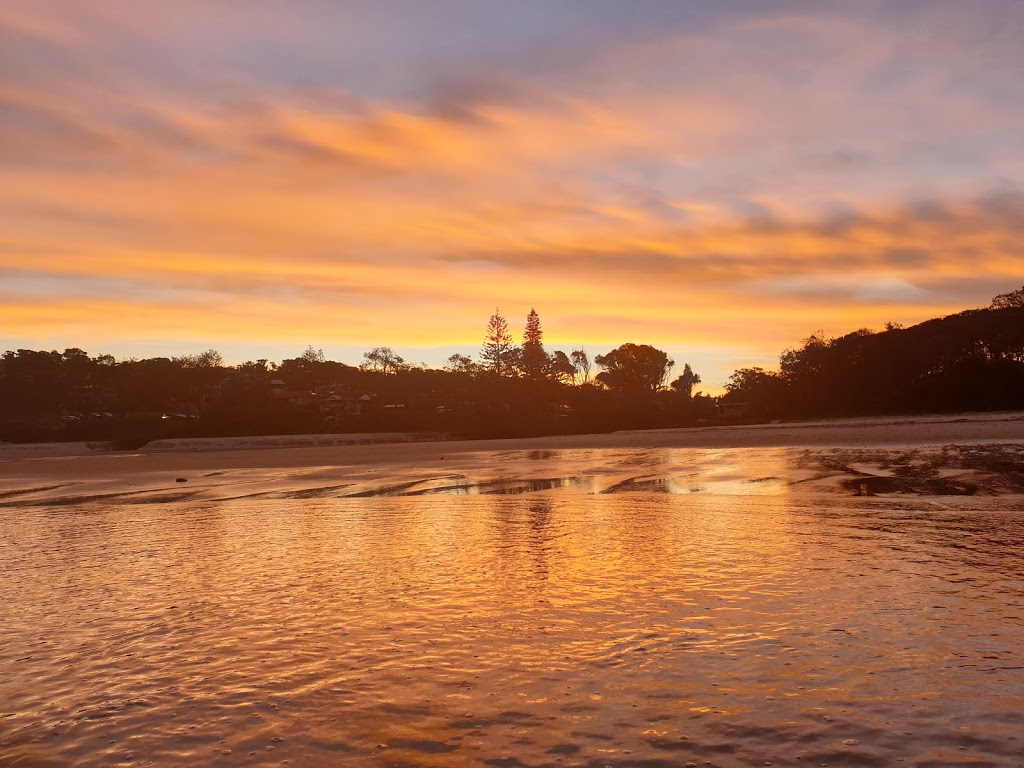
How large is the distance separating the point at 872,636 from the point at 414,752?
4309 millimetres

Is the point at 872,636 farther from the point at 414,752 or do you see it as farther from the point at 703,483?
the point at 703,483

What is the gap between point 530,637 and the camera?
732cm

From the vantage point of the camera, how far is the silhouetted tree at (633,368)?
12141 centimetres

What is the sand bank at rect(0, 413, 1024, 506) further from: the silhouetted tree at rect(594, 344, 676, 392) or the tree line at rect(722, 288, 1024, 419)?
the silhouetted tree at rect(594, 344, 676, 392)

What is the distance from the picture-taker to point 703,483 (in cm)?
2212

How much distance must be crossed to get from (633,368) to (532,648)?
395ft

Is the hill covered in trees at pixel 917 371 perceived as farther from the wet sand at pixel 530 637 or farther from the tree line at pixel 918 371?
the wet sand at pixel 530 637

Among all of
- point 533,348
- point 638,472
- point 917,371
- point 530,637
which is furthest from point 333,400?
point 530,637

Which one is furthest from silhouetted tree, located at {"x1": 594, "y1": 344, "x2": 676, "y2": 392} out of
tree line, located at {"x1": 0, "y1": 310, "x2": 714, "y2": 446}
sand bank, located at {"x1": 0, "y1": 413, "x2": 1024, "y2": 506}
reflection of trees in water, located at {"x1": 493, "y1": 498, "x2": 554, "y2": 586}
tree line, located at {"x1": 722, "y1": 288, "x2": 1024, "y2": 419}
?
reflection of trees in water, located at {"x1": 493, "y1": 498, "x2": 554, "y2": 586}

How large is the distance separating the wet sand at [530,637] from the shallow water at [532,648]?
3cm

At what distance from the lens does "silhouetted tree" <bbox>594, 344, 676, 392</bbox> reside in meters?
121

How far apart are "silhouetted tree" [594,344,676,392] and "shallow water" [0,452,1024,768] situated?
338ft

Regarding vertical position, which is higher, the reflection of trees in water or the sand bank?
the sand bank

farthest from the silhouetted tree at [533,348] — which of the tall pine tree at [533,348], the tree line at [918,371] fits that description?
the tree line at [918,371]
